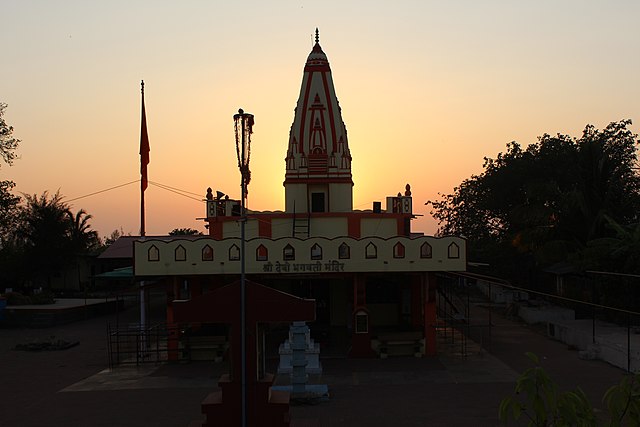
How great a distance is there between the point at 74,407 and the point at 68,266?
138ft

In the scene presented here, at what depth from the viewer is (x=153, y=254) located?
2306 centimetres

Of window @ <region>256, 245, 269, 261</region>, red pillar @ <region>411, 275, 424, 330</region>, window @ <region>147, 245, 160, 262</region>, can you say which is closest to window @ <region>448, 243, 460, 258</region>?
red pillar @ <region>411, 275, 424, 330</region>

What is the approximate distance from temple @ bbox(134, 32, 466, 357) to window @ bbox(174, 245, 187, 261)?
0.03m

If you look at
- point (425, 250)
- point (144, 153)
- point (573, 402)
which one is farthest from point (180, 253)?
point (573, 402)

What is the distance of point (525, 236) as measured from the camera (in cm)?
3453

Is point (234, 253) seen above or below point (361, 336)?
above

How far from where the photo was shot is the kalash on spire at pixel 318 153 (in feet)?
98.3

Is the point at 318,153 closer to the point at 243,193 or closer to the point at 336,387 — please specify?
the point at 336,387

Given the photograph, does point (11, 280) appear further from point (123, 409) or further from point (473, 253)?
point (123, 409)

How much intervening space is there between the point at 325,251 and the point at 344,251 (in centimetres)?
66

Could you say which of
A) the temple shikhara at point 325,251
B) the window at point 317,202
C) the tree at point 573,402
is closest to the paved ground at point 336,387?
the temple shikhara at point 325,251

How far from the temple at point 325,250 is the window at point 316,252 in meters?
0.03

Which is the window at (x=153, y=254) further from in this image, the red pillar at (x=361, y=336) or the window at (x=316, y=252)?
the red pillar at (x=361, y=336)

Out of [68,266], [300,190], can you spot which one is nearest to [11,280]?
[68,266]
